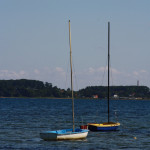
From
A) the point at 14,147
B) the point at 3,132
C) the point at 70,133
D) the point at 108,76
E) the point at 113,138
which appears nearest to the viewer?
the point at 14,147

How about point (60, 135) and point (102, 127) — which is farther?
point (102, 127)

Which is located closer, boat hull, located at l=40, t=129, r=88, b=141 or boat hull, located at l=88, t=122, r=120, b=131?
boat hull, located at l=40, t=129, r=88, b=141

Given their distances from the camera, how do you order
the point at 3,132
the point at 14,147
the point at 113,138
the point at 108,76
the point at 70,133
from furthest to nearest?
the point at 108,76, the point at 3,132, the point at 113,138, the point at 70,133, the point at 14,147

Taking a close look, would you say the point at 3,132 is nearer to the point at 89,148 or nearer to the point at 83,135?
the point at 83,135

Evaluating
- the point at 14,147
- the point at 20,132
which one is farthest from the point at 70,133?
the point at 20,132

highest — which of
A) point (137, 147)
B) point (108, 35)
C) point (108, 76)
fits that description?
point (108, 35)

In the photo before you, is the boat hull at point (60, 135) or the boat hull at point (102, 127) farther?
the boat hull at point (102, 127)

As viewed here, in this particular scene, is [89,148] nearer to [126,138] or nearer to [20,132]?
[126,138]

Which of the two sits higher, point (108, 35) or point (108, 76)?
point (108, 35)

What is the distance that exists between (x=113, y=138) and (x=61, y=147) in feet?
37.7

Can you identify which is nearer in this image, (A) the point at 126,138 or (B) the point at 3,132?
(A) the point at 126,138

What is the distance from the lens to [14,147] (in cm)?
4738

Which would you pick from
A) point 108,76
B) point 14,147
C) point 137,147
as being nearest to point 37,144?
point 14,147

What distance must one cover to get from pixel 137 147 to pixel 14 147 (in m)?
14.2
